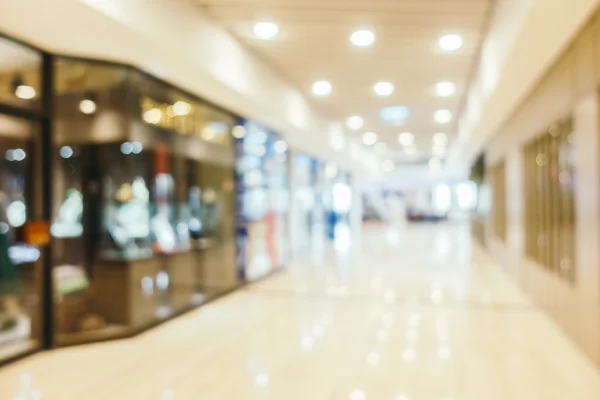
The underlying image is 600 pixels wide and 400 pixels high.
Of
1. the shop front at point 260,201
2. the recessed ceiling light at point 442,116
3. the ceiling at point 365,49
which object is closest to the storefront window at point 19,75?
the ceiling at point 365,49

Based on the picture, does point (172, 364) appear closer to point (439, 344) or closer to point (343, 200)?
point (439, 344)

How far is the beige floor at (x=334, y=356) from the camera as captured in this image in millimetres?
3955

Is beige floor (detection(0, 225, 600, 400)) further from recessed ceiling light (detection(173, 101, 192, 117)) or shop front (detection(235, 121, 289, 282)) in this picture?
recessed ceiling light (detection(173, 101, 192, 117))

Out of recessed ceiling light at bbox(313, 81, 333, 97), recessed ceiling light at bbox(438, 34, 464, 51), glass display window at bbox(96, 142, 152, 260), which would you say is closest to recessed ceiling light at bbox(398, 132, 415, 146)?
recessed ceiling light at bbox(313, 81, 333, 97)

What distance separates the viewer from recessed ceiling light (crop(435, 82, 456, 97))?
9003 millimetres

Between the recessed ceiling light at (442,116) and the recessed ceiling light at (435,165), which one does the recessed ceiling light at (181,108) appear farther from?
the recessed ceiling light at (435,165)

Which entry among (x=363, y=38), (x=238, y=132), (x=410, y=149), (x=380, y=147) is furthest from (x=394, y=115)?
(x=410, y=149)

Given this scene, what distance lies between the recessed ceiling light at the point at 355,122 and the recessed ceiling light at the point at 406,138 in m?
1.99

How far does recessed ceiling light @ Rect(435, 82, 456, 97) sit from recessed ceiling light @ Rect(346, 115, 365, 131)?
285 centimetres

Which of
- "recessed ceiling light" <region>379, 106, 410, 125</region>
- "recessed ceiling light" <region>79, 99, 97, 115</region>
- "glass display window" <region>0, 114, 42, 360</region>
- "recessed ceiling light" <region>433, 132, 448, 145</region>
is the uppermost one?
"recessed ceiling light" <region>433, 132, 448, 145</region>

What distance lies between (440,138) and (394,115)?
537 cm

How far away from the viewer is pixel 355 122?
1316cm

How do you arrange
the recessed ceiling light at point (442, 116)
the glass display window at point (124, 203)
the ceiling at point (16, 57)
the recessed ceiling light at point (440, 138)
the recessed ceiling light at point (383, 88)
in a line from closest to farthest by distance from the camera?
the ceiling at point (16, 57) < the glass display window at point (124, 203) < the recessed ceiling light at point (383, 88) < the recessed ceiling light at point (442, 116) < the recessed ceiling light at point (440, 138)

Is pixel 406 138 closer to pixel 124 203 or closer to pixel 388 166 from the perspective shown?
pixel 124 203
